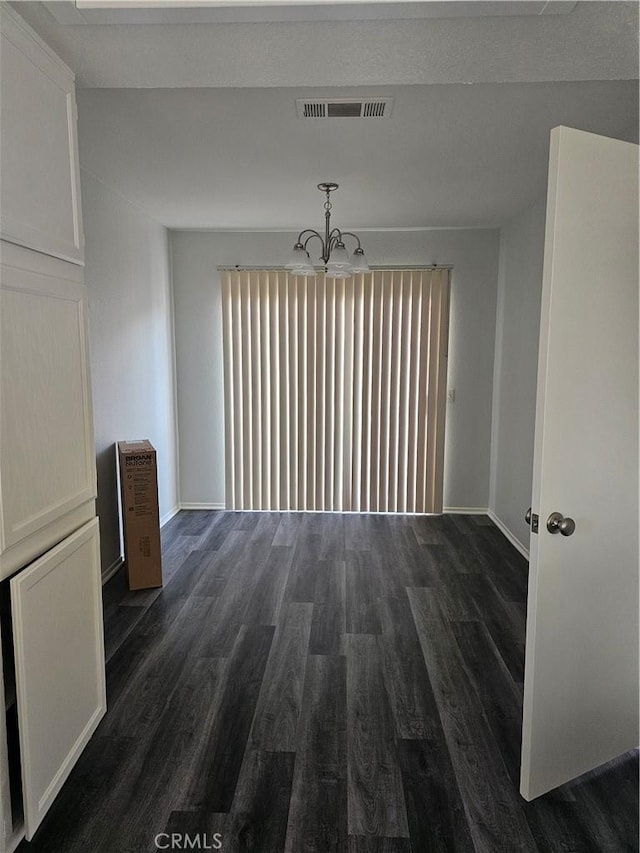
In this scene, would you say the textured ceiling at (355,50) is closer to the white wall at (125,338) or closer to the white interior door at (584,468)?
the white interior door at (584,468)

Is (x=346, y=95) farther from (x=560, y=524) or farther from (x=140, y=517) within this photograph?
(x=140, y=517)

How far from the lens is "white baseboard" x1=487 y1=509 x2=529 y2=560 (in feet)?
13.1

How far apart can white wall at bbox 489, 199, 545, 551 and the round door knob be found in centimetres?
221

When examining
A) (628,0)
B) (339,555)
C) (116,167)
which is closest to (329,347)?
(339,555)

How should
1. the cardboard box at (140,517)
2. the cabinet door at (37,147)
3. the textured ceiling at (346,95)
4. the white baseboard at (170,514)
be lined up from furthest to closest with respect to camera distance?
the white baseboard at (170,514)
the cardboard box at (140,517)
the textured ceiling at (346,95)
the cabinet door at (37,147)

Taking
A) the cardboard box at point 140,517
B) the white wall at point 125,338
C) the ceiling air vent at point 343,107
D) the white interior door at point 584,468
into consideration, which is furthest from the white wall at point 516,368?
the white wall at point 125,338

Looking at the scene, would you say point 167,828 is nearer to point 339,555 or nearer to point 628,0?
point 339,555

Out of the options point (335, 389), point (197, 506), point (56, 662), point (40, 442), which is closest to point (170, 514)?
point (197, 506)

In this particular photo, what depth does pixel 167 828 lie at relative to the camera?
1.70 meters

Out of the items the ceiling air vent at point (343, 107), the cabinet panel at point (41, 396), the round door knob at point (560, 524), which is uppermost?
the ceiling air vent at point (343, 107)

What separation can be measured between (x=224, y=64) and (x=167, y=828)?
241cm

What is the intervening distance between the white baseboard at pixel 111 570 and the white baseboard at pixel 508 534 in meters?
2.87

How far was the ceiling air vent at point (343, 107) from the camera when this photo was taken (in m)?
2.25

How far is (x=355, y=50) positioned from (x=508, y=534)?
3689mm
